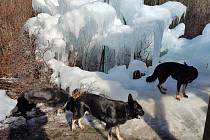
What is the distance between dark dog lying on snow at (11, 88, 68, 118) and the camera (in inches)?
309

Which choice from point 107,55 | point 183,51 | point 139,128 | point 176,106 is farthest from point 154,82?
point 183,51

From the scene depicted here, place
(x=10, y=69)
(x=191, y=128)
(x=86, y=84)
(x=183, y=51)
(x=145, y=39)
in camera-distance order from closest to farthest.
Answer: (x=191, y=128) → (x=86, y=84) → (x=10, y=69) → (x=145, y=39) → (x=183, y=51)

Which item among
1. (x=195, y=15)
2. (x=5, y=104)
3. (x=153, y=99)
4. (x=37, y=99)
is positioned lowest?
(x=5, y=104)

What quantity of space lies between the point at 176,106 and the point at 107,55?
4.29m

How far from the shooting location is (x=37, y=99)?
311 inches

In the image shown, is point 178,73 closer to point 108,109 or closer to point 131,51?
point 108,109

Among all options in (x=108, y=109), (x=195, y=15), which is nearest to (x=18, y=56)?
(x=108, y=109)

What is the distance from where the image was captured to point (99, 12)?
1097 cm

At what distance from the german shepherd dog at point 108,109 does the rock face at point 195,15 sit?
965 centimetres

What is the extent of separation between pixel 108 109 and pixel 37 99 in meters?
1.69

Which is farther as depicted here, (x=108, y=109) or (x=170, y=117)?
(x=170, y=117)

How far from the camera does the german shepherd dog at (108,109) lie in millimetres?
6574

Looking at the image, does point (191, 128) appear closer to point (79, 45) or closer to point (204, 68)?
point (204, 68)

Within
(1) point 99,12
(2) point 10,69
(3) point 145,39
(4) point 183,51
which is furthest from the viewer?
(4) point 183,51
